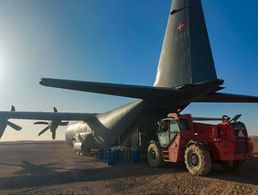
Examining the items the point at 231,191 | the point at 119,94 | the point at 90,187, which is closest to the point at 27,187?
the point at 90,187

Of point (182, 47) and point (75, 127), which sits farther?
point (75, 127)

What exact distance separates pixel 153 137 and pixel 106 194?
32.6 feet

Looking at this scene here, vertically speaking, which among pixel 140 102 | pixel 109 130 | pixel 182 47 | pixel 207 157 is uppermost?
pixel 182 47

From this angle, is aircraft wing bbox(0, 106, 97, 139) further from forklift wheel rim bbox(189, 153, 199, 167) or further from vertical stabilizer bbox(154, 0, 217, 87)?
forklift wheel rim bbox(189, 153, 199, 167)

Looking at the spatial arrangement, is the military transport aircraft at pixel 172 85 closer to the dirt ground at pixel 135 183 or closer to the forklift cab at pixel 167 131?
the forklift cab at pixel 167 131

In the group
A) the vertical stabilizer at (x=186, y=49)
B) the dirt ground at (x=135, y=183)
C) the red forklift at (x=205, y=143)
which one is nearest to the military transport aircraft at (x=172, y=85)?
the vertical stabilizer at (x=186, y=49)

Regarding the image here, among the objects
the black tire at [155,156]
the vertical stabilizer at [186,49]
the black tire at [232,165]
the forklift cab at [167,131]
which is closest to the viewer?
→ the black tire at [232,165]

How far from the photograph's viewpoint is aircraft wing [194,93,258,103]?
18141mm

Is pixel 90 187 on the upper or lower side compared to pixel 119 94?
lower

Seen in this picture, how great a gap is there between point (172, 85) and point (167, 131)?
315 centimetres

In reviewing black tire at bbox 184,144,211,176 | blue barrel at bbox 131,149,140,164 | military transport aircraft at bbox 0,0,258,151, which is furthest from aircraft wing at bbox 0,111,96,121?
black tire at bbox 184,144,211,176

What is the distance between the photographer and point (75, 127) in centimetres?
2847

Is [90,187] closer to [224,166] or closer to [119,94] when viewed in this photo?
[119,94]

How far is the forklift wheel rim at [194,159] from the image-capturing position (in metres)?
12.6
